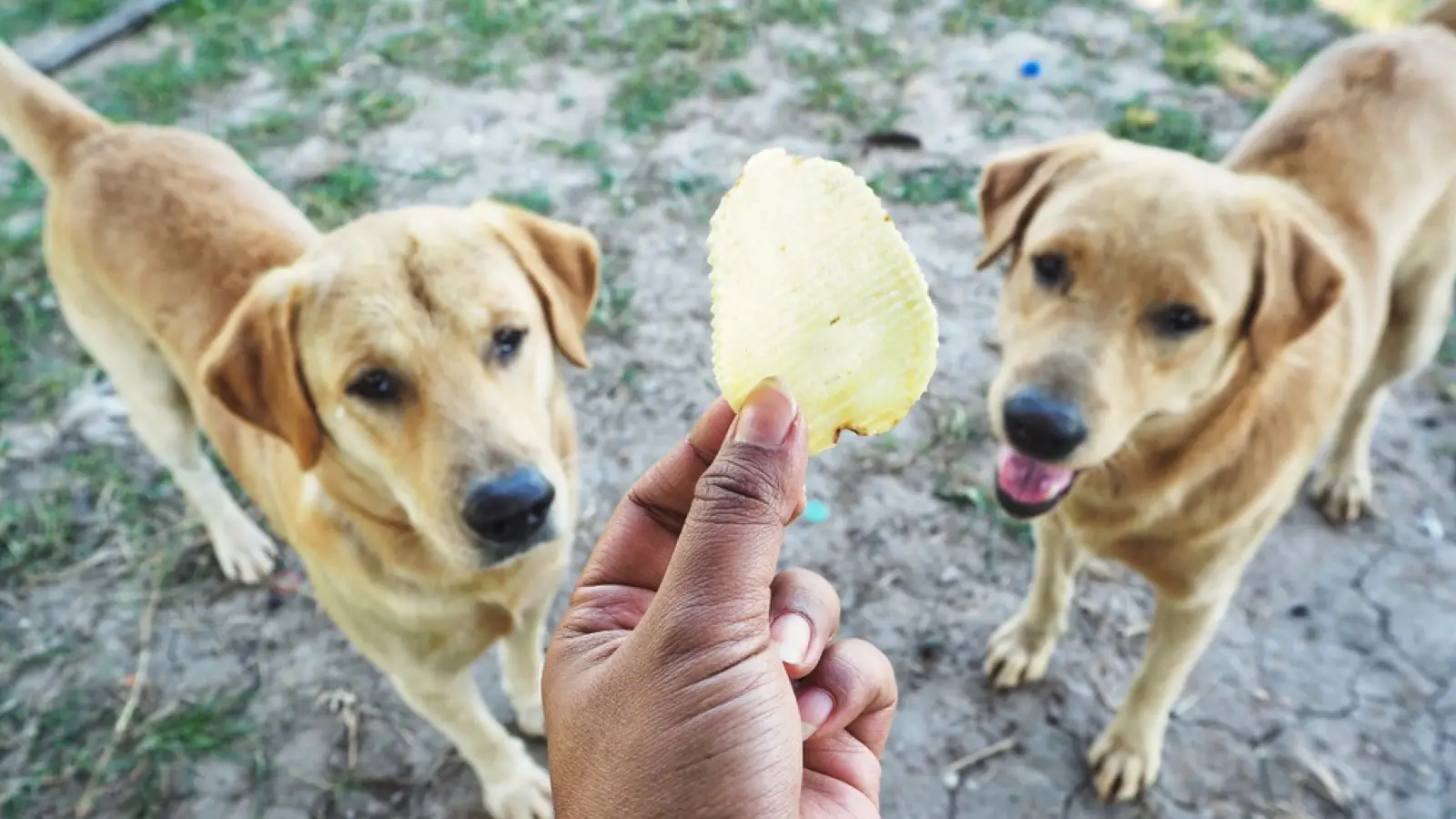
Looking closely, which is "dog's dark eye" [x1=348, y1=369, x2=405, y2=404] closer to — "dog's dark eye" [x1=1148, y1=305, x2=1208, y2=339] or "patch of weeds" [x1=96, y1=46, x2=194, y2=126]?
"dog's dark eye" [x1=1148, y1=305, x2=1208, y2=339]

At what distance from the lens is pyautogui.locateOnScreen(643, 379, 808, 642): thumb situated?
1390 millimetres

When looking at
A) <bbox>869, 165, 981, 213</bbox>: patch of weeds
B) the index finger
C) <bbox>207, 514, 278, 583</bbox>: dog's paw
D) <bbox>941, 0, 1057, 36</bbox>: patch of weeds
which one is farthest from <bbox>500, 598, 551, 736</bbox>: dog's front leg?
<bbox>941, 0, 1057, 36</bbox>: patch of weeds

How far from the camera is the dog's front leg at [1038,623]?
9.62 ft

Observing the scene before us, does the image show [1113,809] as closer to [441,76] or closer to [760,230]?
[760,230]

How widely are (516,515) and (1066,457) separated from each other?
1.41 meters

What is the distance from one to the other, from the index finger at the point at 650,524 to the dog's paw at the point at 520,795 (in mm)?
1351

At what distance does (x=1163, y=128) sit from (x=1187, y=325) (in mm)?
3322

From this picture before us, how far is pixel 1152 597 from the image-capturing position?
348cm

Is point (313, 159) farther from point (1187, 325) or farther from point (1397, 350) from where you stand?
point (1397, 350)

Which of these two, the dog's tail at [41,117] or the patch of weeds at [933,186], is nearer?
the dog's tail at [41,117]

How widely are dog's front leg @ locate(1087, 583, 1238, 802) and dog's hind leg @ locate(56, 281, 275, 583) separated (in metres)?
3.31

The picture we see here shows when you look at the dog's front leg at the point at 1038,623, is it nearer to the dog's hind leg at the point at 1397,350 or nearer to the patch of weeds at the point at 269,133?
the dog's hind leg at the point at 1397,350

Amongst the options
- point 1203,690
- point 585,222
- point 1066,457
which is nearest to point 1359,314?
point 1066,457

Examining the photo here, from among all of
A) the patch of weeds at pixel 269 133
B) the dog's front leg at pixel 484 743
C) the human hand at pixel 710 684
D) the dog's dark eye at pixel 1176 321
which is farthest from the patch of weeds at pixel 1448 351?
the patch of weeds at pixel 269 133
